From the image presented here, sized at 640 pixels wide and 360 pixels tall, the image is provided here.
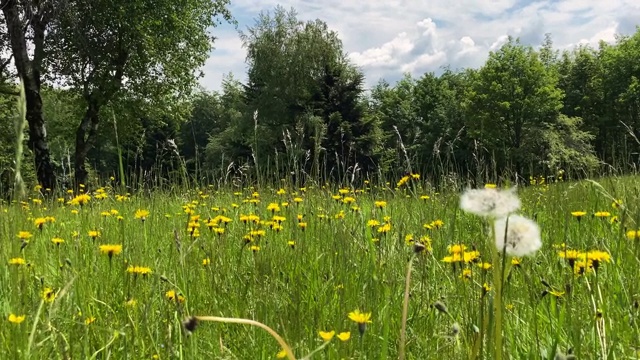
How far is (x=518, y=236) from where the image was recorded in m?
0.71

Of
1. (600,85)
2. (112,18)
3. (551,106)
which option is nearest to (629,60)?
(600,85)

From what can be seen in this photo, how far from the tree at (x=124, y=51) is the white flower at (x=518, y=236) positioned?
1357 cm

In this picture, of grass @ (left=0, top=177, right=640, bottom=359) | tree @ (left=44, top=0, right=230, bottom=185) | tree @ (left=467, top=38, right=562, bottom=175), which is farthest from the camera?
tree @ (left=467, top=38, right=562, bottom=175)

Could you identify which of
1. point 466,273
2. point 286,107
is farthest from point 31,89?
point 286,107

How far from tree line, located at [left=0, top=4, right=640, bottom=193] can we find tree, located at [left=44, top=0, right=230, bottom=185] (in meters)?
0.05

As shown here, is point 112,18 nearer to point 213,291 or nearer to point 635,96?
point 213,291

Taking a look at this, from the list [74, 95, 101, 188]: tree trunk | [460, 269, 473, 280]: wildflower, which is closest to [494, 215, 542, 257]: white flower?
[460, 269, 473, 280]: wildflower

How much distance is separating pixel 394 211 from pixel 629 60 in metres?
39.8

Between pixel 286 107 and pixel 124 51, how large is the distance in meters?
18.2

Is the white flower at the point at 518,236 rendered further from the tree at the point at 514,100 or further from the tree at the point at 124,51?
the tree at the point at 514,100

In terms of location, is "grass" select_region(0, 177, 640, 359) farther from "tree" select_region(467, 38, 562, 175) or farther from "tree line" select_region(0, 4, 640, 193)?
"tree" select_region(467, 38, 562, 175)

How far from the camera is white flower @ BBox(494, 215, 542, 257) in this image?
2.24ft

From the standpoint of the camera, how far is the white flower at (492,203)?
60 cm

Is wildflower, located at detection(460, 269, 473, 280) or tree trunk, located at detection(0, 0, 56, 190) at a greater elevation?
tree trunk, located at detection(0, 0, 56, 190)
